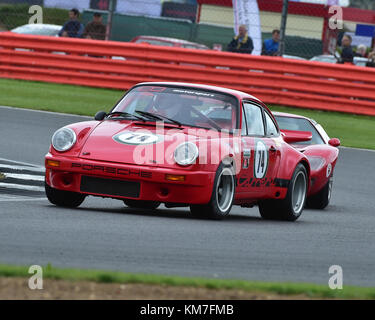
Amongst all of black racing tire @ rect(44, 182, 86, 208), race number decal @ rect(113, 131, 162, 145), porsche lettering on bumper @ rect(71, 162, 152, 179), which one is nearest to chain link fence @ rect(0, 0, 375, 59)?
black racing tire @ rect(44, 182, 86, 208)

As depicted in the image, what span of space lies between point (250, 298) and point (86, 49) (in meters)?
16.4

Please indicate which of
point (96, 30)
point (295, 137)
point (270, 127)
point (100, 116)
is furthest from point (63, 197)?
Result: point (96, 30)

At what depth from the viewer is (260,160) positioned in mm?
9125

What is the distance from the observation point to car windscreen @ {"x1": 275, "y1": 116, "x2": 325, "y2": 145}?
12234 millimetres

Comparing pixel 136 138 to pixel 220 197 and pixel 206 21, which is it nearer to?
pixel 220 197

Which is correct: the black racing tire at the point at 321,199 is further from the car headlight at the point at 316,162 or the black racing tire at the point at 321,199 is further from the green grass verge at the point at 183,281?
the green grass verge at the point at 183,281

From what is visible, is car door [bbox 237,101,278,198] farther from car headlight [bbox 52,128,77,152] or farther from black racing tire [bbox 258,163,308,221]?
car headlight [bbox 52,128,77,152]

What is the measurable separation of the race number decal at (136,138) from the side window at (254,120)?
119 centimetres

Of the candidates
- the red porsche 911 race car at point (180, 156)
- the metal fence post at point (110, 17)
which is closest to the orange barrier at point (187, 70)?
the metal fence post at point (110, 17)

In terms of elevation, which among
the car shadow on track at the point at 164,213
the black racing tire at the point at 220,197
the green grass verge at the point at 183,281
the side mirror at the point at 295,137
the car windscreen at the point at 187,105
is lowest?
the car shadow on track at the point at 164,213

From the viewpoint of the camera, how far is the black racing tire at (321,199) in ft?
37.1

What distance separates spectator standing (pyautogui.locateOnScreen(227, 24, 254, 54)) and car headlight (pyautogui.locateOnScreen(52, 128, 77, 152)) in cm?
1247

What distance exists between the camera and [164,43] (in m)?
24.9

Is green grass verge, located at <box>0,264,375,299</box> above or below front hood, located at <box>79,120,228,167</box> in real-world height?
below
